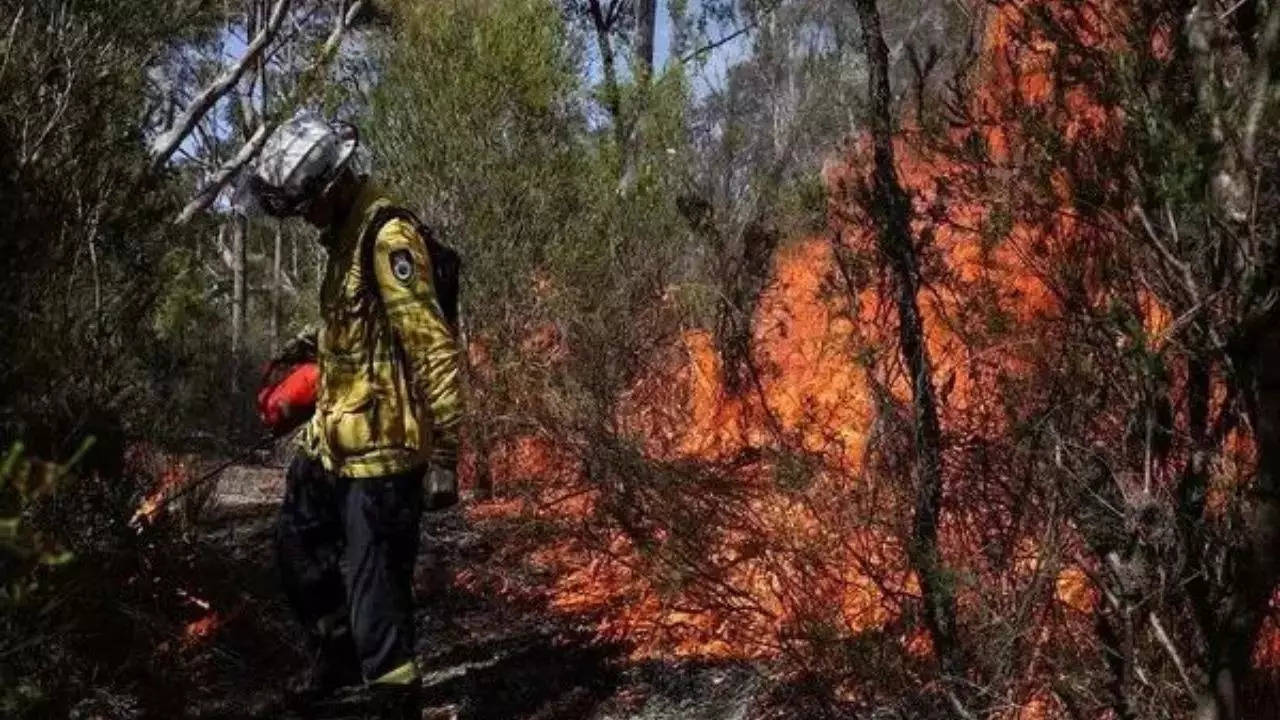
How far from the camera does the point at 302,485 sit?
409cm

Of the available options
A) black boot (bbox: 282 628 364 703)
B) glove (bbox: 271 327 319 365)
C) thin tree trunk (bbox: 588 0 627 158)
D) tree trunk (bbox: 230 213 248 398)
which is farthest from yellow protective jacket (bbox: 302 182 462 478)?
tree trunk (bbox: 230 213 248 398)

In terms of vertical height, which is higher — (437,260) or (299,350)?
(437,260)

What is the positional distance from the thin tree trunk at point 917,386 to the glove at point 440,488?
1183mm

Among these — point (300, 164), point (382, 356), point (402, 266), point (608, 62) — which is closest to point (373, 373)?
point (382, 356)

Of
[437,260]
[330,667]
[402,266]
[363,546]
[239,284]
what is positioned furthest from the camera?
[239,284]

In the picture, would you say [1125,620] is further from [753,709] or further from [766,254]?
[766,254]

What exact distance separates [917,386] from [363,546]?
153cm

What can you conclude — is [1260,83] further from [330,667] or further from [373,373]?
[330,667]

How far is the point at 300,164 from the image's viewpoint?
12.5 feet

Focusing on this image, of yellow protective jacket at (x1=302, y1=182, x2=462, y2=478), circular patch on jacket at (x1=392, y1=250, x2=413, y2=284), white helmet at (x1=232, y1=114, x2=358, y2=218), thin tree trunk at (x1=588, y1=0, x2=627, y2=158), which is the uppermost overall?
thin tree trunk at (x1=588, y1=0, x2=627, y2=158)

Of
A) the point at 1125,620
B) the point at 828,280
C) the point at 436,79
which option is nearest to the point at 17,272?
the point at 828,280

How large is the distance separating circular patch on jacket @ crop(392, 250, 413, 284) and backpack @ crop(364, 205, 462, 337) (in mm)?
73

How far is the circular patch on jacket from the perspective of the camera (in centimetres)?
371

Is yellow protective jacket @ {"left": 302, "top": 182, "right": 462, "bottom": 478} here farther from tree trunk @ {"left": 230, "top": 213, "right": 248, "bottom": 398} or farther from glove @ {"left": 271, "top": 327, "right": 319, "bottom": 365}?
tree trunk @ {"left": 230, "top": 213, "right": 248, "bottom": 398}
